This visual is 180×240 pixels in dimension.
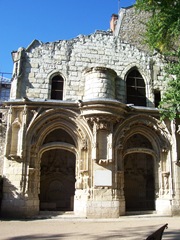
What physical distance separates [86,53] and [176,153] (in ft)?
20.0

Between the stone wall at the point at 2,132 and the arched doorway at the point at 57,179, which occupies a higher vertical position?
the stone wall at the point at 2,132

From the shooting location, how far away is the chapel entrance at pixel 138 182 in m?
14.6

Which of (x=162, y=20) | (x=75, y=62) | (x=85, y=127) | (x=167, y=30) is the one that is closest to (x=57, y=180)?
(x=85, y=127)

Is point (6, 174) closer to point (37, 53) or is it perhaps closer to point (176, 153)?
point (37, 53)

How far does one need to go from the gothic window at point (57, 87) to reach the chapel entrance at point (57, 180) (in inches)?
132

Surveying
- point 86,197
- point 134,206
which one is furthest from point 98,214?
point 134,206

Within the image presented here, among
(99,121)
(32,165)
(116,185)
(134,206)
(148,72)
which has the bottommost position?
(134,206)

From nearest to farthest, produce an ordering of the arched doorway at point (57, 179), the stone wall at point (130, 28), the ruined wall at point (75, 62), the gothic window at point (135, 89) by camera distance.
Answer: the ruined wall at point (75, 62), the gothic window at point (135, 89), the arched doorway at point (57, 179), the stone wall at point (130, 28)

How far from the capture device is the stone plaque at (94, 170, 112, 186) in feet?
34.6

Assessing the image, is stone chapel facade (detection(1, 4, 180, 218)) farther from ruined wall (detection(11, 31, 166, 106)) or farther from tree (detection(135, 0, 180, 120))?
tree (detection(135, 0, 180, 120))

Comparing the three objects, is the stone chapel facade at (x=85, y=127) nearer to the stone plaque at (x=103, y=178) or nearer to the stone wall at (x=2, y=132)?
the stone plaque at (x=103, y=178)

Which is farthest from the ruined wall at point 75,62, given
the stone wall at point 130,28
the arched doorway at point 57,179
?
the arched doorway at point 57,179

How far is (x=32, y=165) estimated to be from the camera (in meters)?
10.8

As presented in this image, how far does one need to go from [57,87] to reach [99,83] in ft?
6.79
